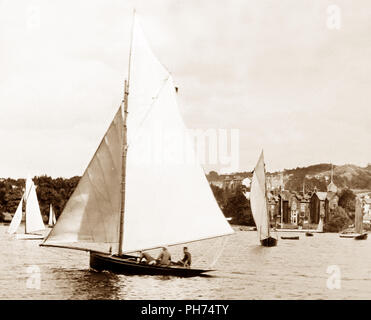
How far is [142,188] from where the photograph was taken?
140 ft

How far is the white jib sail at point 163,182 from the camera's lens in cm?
4197

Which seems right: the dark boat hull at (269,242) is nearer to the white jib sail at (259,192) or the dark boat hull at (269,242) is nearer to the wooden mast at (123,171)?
the white jib sail at (259,192)

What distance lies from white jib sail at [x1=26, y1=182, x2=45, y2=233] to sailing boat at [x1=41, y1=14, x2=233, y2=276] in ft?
190

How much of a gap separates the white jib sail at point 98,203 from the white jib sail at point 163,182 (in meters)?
1.08

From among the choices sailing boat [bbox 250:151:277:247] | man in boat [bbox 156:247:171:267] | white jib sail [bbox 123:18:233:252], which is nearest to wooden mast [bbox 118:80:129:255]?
white jib sail [bbox 123:18:233:252]

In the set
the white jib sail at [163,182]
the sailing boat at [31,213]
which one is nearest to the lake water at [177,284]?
the white jib sail at [163,182]

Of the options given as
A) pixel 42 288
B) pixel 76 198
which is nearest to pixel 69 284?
pixel 42 288

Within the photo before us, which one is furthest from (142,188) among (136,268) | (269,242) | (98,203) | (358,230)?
(358,230)

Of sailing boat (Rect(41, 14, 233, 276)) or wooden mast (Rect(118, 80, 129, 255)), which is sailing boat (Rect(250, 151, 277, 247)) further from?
wooden mast (Rect(118, 80, 129, 255))

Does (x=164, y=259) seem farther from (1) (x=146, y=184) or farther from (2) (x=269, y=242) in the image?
(2) (x=269, y=242)

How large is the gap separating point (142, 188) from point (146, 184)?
386mm
